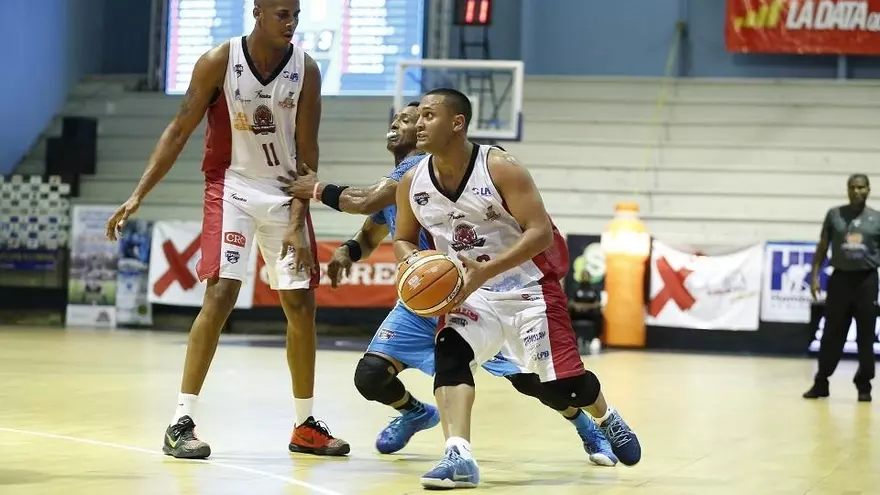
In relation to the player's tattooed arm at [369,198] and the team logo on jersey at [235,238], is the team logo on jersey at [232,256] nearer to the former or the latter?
the team logo on jersey at [235,238]

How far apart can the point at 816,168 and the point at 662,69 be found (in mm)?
3434

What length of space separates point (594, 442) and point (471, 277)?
4.38 ft

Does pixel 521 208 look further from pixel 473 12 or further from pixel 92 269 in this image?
pixel 92 269

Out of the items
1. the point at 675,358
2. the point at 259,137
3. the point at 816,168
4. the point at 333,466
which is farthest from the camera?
the point at 816,168

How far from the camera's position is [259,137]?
6055 mm

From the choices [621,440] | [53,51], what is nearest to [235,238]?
[621,440]

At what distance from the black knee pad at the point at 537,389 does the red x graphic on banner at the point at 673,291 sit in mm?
11264

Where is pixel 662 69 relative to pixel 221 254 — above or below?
above

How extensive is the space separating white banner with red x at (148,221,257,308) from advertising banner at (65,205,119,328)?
27.2 inches

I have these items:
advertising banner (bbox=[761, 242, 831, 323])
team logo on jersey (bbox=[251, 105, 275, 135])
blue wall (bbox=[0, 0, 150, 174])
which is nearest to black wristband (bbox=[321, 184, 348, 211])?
team logo on jersey (bbox=[251, 105, 275, 135])

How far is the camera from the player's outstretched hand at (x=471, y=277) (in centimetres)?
512

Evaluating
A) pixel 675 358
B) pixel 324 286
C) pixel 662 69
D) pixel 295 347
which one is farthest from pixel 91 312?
pixel 295 347

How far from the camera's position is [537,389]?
19.0 feet

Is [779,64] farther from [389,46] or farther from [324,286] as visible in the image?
[324,286]
